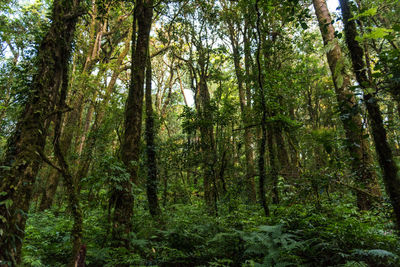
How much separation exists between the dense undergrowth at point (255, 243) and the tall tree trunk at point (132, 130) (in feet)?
0.87

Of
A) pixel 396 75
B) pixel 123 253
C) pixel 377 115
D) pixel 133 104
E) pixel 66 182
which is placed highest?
pixel 133 104

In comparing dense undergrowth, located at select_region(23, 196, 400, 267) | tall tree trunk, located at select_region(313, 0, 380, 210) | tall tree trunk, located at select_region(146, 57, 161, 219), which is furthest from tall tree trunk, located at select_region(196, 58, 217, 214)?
tall tree trunk, located at select_region(313, 0, 380, 210)

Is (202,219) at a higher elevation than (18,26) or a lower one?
lower

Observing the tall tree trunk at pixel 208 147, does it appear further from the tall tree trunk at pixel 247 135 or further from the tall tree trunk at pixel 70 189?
the tall tree trunk at pixel 70 189

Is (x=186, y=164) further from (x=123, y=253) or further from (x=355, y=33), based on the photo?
(x=355, y=33)

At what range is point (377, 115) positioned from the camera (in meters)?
2.30

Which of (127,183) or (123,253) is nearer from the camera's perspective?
(123,253)

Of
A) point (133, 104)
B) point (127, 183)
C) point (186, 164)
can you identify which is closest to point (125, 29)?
point (186, 164)

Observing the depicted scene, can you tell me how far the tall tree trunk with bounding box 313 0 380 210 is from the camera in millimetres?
2242

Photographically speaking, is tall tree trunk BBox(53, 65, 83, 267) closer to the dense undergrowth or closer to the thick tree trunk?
the dense undergrowth

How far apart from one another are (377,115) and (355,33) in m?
0.93

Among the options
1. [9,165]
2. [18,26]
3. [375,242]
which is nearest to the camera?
[9,165]

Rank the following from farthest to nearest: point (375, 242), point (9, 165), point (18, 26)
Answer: point (18, 26)
point (375, 242)
point (9, 165)

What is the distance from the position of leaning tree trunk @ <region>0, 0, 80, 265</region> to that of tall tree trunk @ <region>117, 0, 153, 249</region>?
1.61 m
